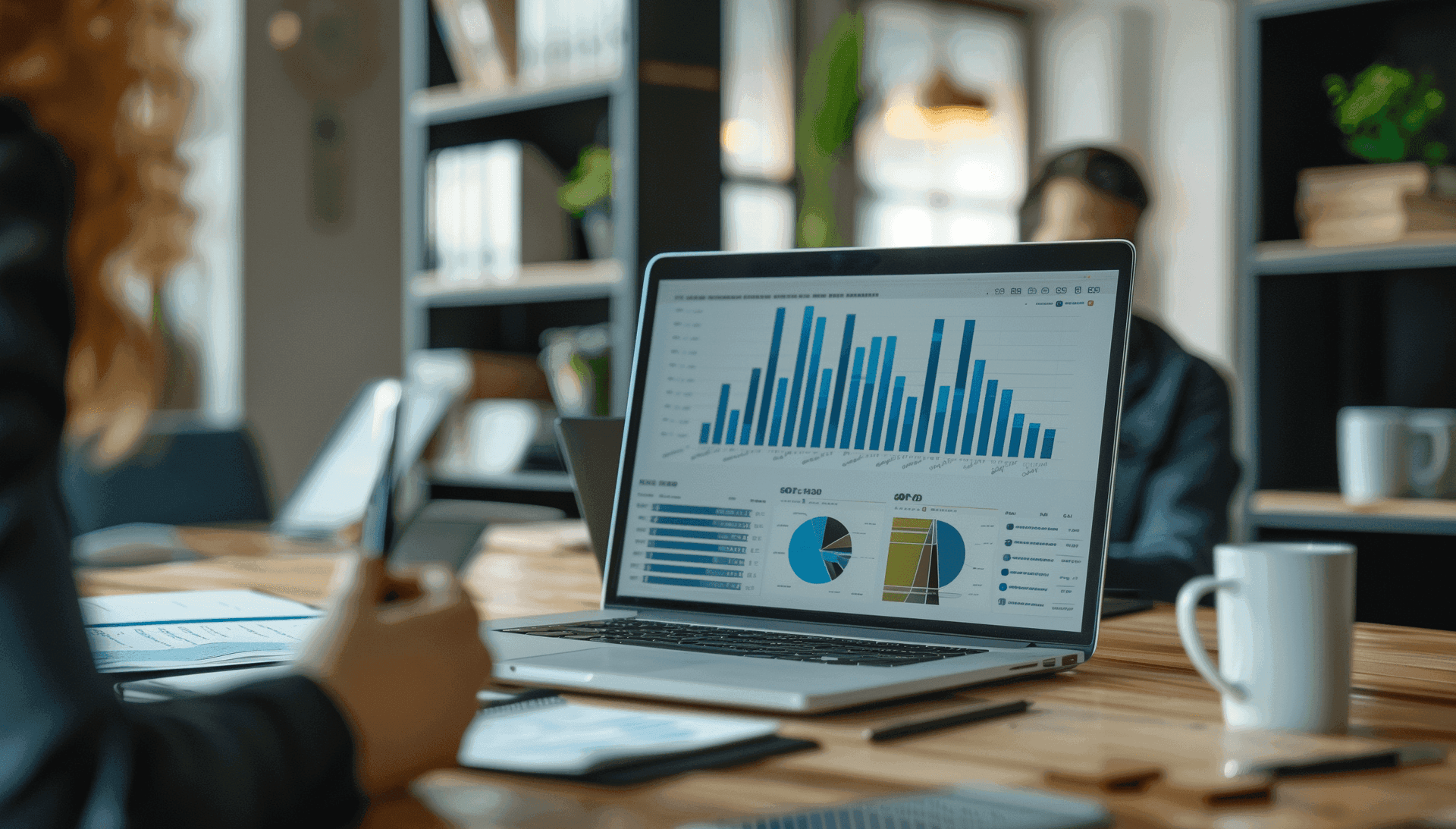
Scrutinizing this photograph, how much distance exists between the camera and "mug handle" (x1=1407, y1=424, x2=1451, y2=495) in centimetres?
187

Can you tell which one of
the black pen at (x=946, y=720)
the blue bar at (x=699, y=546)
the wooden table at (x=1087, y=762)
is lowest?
the wooden table at (x=1087, y=762)

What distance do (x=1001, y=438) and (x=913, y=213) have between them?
511 cm

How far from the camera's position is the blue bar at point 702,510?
3.29ft

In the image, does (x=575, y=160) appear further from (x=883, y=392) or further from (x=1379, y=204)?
(x=883, y=392)

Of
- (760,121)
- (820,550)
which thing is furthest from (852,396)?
(760,121)

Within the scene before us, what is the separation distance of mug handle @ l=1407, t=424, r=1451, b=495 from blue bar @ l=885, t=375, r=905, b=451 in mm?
1228

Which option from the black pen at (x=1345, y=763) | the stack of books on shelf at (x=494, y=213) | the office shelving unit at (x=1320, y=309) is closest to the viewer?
the black pen at (x=1345, y=763)

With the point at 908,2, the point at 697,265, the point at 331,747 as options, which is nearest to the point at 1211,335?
the point at 908,2

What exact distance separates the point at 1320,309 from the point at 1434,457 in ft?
1.15

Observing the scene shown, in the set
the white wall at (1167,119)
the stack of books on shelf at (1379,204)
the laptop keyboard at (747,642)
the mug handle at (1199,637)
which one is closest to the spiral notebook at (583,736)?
the laptop keyboard at (747,642)

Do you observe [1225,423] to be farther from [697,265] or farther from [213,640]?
[213,640]

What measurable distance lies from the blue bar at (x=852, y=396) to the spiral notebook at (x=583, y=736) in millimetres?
292

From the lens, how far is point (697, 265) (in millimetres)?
1076

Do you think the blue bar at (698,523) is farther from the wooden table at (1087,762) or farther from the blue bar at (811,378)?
the wooden table at (1087,762)
